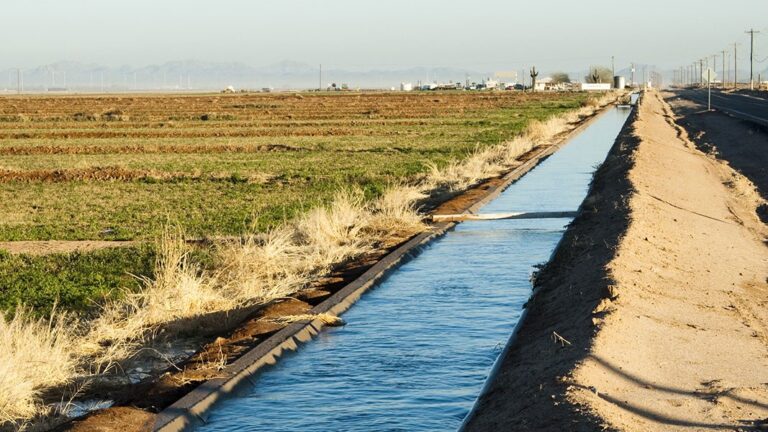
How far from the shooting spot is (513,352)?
9.52 meters

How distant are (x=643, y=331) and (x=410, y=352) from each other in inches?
78.8

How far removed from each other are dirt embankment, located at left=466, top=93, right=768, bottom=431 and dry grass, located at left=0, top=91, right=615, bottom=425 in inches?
107

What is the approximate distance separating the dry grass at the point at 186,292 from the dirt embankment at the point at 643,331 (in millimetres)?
2713

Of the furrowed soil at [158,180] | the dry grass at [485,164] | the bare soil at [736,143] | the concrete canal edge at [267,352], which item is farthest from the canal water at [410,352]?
the dry grass at [485,164]

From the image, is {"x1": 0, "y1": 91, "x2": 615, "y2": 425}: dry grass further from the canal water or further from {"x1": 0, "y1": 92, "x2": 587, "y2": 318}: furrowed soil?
the canal water

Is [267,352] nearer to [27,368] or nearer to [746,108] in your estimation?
[27,368]

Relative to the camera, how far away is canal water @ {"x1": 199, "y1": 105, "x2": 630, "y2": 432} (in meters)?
8.07

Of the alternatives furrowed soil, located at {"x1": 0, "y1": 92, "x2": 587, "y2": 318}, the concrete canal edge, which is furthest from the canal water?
furrowed soil, located at {"x1": 0, "y1": 92, "x2": 587, "y2": 318}

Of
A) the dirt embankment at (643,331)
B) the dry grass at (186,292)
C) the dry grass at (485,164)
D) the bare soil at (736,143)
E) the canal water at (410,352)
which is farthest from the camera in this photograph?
the bare soil at (736,143)

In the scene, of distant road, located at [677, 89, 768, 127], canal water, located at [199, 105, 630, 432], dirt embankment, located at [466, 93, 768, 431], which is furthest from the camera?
distant road, located at [677, 89, 768, 127]

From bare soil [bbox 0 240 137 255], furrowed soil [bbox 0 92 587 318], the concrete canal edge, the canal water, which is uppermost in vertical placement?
furrowed soil [bbox 0 92 587 318]

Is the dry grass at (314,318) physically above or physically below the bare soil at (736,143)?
below

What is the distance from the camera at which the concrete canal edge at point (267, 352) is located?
781cm

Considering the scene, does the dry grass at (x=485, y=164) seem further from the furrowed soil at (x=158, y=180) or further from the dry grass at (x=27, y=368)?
the dry grass at (x=27, y=368)
